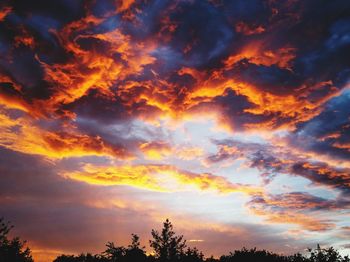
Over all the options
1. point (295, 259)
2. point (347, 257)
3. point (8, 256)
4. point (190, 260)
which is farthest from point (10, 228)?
point (347, 257)

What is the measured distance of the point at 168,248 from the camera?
52.7 meters

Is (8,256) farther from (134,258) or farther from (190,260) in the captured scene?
(190,260)

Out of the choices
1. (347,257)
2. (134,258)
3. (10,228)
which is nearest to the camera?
(10,228)

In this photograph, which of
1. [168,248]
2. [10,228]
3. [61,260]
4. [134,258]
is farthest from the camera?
[61,260]

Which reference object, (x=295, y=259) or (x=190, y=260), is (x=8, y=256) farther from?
(x=295, y=259)

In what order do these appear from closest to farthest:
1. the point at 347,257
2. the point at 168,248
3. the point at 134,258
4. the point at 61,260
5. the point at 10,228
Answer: the point at 10,228 < the point at 168,248 < the point at 134,258 < the point at 347,257 < the point at 61,260

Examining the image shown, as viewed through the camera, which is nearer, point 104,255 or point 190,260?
point 190,260

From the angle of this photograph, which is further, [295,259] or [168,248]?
[295,259]

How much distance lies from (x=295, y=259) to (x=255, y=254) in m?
8.05

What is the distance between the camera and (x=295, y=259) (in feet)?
226

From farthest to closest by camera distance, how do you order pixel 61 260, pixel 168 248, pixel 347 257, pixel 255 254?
pixel 61 260 < pixel 255 254 < pixel 347 257 < pixel 168 248

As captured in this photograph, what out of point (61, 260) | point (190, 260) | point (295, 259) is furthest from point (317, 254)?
point (61, 260)

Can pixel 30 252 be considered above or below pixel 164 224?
below

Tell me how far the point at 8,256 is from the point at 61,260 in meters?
52.6
